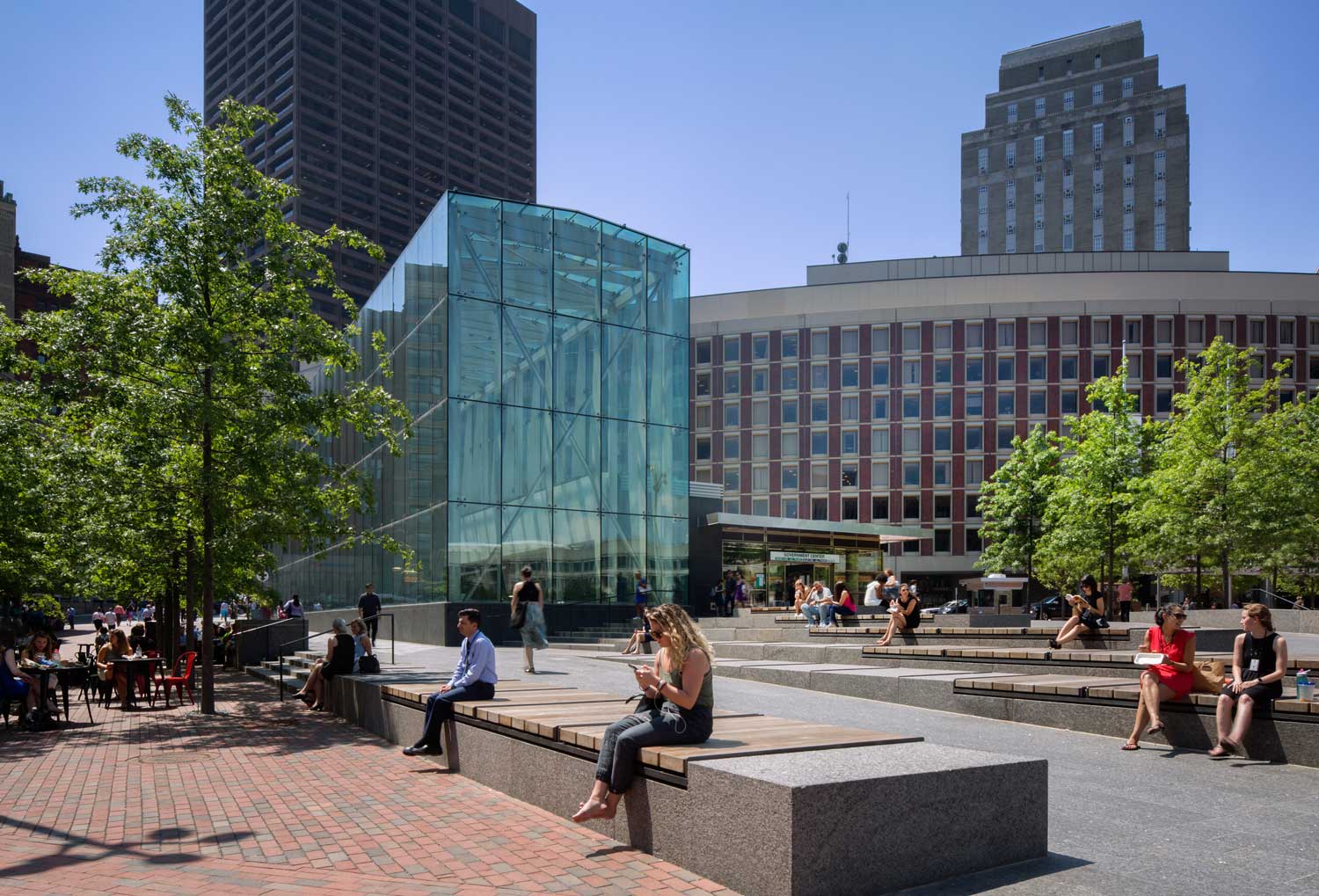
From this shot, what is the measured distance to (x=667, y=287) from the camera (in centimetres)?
3488

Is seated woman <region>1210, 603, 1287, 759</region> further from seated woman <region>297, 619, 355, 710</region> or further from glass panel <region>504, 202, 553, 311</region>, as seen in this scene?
glass panel <region>504, 202, 553, 311</region>

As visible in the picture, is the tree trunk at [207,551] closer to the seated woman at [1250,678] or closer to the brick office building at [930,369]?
the seated woman at [1250,678]

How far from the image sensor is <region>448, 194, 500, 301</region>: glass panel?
29.9m

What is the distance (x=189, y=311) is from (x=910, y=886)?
13400 millimetres

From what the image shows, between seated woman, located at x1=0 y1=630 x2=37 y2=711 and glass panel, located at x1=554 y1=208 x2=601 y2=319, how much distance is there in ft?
64.6

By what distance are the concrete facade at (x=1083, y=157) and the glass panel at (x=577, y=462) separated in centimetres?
9102

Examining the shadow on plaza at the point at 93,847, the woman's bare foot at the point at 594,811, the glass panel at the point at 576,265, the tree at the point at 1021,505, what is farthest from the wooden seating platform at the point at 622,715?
the tree at the point at 1021,505

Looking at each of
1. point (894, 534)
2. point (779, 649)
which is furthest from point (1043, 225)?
point (779, 649)

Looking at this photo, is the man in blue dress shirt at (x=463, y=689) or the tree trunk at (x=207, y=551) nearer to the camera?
the man in blue dress shirt at (x=463, y=689)

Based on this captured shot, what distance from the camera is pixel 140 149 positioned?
15.5m

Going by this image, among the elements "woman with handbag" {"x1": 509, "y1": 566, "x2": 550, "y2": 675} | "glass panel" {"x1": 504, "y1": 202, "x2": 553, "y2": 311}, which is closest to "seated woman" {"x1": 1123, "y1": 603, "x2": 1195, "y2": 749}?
"woman with handbag" {"x1": 509, "y1": 566, "x2": 550, "y2": 675}

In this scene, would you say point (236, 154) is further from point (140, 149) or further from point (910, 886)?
point (910, 886)

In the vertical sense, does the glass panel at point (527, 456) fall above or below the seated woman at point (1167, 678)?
above

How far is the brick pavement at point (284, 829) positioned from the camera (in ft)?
19.5
